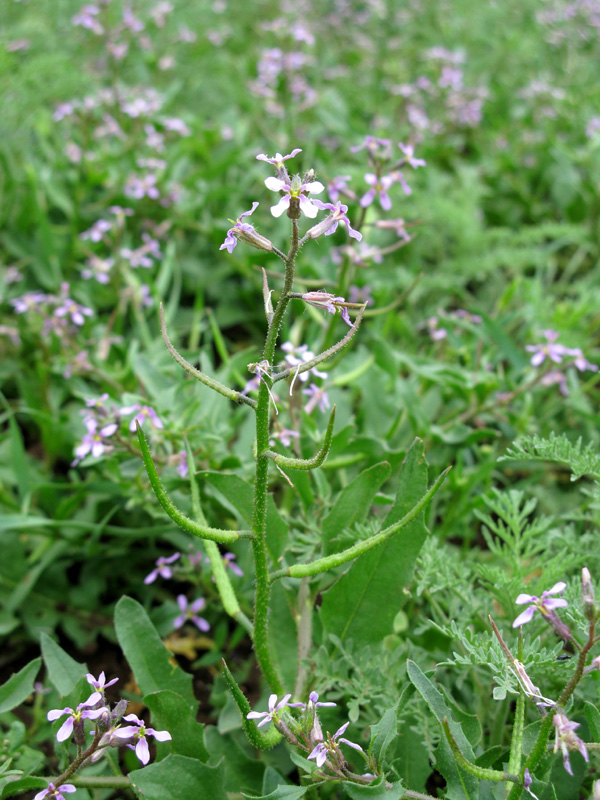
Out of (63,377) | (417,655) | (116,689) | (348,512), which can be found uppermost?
(348,512)

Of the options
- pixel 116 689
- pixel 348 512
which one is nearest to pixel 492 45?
pixel 348 512

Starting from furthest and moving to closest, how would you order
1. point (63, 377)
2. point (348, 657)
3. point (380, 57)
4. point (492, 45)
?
point (492, 45), point (380, 57), point (63, 377), point (348, 657)

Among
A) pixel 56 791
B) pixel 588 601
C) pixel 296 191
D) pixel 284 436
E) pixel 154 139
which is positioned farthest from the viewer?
pixel 154 139

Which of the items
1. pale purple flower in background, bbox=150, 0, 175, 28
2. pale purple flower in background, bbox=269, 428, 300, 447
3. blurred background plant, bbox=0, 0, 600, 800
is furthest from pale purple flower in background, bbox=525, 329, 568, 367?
pale purple flower in background, bbox=150, 0, 175, 28

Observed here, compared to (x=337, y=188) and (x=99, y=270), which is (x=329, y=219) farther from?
(x=99, y=270)

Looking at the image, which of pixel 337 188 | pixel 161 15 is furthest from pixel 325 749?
pixel 161 15

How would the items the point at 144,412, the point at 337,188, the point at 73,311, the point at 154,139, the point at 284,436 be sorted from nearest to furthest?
the point at 284,436, the point at 144,412, the point at 337,188, the point at 73,311, the point at 154,139

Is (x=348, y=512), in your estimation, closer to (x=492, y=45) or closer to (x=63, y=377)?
(x=63, y=377)
